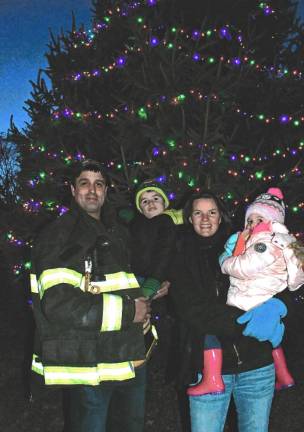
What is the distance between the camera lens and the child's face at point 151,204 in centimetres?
392

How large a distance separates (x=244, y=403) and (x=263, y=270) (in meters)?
0.82

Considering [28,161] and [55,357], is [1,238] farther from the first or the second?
[55,357]

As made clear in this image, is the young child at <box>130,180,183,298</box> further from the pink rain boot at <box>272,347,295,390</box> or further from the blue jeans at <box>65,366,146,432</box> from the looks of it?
the pink rain boot at <box>272,347,295,390</box>

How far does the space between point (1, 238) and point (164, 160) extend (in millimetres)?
3074

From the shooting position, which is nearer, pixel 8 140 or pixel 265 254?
pixel 265 254

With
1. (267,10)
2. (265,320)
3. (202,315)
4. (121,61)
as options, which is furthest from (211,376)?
(267,10)

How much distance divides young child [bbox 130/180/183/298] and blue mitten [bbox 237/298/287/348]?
806 millimetres

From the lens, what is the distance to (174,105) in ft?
17.6

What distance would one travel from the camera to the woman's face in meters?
2.70

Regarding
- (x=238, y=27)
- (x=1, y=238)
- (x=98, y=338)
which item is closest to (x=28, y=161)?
(x=1, y=238)

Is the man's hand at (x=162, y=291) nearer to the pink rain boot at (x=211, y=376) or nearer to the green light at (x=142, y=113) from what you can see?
the pink rain boot at (x=211, y=376)

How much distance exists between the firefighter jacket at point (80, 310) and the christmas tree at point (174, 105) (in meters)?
2.88

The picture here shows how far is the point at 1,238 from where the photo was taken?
6.44m

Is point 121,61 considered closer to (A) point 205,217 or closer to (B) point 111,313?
(A) point 205,217
